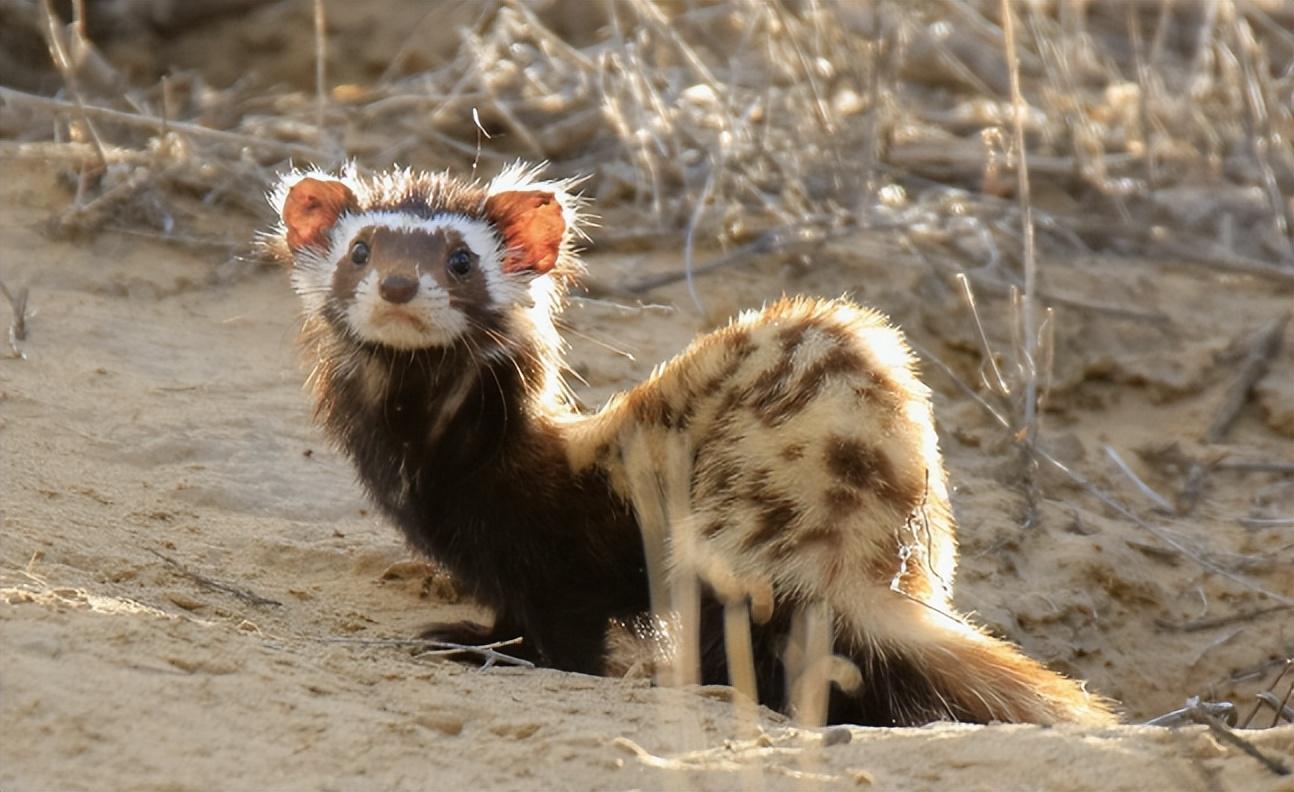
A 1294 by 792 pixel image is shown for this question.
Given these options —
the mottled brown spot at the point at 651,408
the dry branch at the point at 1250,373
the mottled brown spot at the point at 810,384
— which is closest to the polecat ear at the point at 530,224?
the mottled brown spot at the point at 651,408

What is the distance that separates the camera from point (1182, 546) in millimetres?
6078

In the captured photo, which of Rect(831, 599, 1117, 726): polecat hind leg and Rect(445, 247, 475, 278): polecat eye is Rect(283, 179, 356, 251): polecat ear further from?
Rect(831, 599, 1117, 726): polecat hind leg

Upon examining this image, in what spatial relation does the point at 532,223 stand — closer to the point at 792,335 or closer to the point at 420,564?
the point at 792,335

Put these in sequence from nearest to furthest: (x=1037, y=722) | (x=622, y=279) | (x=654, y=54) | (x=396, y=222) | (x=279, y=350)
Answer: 1. (x=1037, y=722)
2. (x=396, y=222)
3. (x=279, y=350)
4. (x=622, y=279)
5. (x=654, y=54)

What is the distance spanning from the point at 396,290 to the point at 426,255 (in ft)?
0.86

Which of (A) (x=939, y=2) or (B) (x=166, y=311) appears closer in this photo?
(B) (x=166, y=311)

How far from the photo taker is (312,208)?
17.4 ft

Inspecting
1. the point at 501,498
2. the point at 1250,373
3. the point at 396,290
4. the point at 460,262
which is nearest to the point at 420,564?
the point at 501,498

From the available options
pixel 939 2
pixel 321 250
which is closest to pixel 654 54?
pixel 939 2

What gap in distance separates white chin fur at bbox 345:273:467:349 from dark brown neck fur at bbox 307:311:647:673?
0.39ft

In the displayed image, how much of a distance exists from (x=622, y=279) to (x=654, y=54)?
170 cm

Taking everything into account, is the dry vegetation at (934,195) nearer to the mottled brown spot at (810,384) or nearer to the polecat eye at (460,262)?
the mottled brown spot at (810,384)

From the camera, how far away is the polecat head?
476 centimetres

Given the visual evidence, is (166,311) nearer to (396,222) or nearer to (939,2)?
(396,222)
